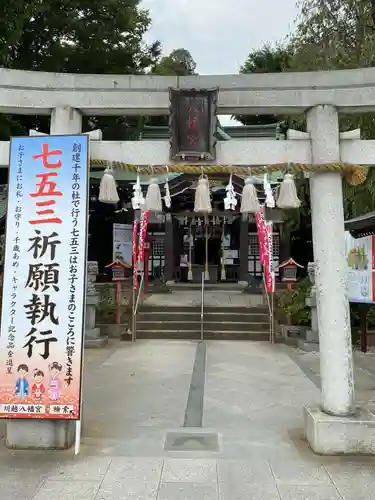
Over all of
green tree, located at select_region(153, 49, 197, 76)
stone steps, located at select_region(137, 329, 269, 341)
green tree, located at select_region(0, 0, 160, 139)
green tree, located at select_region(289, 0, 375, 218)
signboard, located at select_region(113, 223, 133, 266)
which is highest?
green tree, located at select_region(153, 49, 197, 76)

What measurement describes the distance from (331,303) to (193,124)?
8.25 feet

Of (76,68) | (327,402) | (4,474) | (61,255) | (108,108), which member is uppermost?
(76,68)

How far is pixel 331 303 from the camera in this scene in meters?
4.90

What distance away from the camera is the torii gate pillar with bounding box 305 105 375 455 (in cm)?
460

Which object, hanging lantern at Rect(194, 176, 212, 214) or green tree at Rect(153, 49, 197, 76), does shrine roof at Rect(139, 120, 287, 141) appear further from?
hanging lantern at Rect(194, 176, 212, 214)

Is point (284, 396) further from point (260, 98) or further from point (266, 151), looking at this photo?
point (260, 98)

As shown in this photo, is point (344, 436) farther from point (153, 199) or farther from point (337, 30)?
point (337, 30)

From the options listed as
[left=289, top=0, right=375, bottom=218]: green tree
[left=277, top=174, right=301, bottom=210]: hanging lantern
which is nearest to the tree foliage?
[left=289, top=0, right=375, bottom=218]: green tree

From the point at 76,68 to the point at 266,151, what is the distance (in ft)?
50.1

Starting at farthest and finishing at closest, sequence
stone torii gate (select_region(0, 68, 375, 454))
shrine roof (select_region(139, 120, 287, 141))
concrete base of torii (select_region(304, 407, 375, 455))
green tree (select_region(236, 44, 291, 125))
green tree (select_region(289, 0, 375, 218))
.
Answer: green tree (select_region(236, 44, 291, 125))
shrine roof (select_region(139, 120, 287, 141))
green tree (select_region(289, 0, 375, 218))
stone torii gate (select_region(0, 68, 375, 454))
concrete base of torii (select_region(304, 407, 375, 455))

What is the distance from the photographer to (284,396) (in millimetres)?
6898

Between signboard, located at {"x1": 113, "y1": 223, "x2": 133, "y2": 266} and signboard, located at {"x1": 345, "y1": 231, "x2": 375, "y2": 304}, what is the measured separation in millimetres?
10194

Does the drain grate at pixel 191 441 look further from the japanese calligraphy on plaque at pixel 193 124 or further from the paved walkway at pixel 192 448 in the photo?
the japanese calligraphy on plaque at pixel 193 124

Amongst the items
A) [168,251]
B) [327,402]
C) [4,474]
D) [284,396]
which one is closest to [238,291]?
[168,251]
